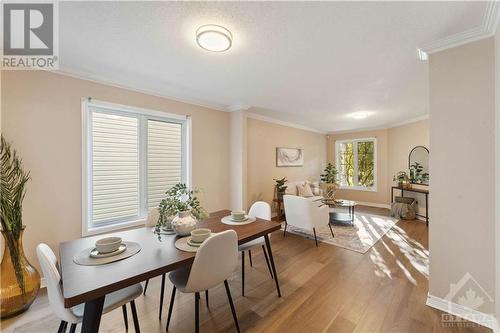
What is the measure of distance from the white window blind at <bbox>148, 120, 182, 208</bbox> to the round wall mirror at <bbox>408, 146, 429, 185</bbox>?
5.35 metres

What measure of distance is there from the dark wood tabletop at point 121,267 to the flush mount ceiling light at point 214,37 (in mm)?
1667

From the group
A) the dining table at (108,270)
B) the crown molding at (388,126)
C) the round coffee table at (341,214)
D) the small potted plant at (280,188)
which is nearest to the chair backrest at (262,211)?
the dining table at (108,270)

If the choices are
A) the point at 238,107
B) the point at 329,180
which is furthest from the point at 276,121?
the point at 329,180

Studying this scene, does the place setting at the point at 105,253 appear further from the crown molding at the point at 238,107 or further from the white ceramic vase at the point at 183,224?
the crown molding at the point at 238,107

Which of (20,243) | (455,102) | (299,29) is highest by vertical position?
(299,29)

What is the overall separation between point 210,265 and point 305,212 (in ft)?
7.28

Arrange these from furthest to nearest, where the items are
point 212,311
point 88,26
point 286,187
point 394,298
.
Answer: point 286,187
point 394,298
point 212,311
point 88,26

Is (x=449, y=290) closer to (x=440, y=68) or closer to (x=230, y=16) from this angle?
(x=440, y=68)

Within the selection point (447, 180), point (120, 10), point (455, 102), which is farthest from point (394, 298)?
point (120, 10)

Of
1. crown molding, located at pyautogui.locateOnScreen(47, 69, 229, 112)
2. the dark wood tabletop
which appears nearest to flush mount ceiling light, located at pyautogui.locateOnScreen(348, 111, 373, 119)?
crown molding, located at pyautogui.locateOnScreen(47, 69, 229, 112)

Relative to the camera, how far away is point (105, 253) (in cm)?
136

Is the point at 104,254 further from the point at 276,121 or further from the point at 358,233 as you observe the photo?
the point at 276,121

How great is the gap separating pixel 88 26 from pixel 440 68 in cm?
304

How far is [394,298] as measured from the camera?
198 centimetres
